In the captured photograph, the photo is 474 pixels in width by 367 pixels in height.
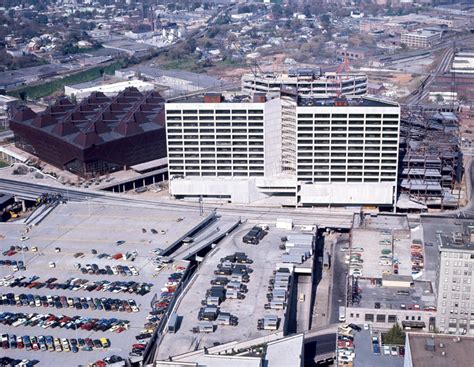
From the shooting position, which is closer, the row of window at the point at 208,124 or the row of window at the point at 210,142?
the row of window at the point at 208,124

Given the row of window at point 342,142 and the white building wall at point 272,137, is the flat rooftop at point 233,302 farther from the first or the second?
the white building wall at point 272,137

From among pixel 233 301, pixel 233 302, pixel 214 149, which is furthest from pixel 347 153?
pixel 233 302

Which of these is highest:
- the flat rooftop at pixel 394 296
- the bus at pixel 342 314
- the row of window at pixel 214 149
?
the row of window at pixel 214 149

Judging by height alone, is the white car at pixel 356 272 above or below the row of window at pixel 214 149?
below

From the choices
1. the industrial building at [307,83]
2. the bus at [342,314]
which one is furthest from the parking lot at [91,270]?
the industrial building at [307,83]

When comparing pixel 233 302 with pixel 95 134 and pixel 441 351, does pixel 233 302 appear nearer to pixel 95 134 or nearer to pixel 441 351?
pixel 441 351
